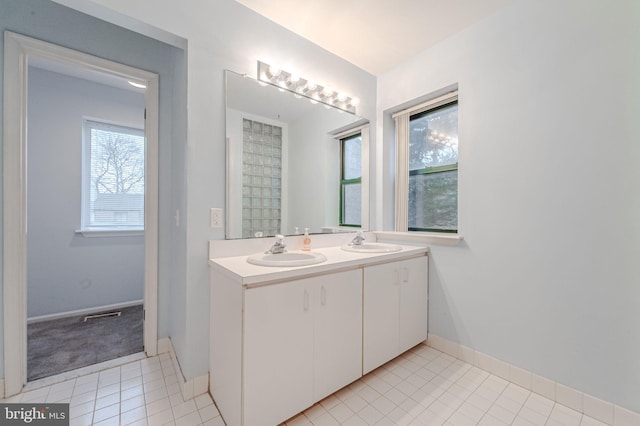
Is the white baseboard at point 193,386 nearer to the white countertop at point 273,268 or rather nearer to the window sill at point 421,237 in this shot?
the white countertop at point 273,268

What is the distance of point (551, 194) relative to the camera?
152 centimetres

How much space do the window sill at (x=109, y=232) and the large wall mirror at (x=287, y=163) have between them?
2.17m

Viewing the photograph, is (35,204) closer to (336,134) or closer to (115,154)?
(115,154)

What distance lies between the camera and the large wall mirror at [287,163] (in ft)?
5.55

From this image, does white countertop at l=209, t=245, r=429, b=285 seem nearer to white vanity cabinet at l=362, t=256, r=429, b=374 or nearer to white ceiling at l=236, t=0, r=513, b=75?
white vanity cabinet at l=362, t=256, r=429, b=374

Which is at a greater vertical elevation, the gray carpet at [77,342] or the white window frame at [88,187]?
the white window frame at [88,187]

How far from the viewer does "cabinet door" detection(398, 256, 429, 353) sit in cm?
189

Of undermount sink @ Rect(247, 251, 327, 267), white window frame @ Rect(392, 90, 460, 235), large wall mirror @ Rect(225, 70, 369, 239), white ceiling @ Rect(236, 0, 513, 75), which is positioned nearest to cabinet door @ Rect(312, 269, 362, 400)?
undermount sink @ Rect(247, 251, 327, 267)

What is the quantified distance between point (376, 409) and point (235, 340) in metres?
0.89

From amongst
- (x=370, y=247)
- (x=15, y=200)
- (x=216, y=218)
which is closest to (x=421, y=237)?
(x=370, y=247)

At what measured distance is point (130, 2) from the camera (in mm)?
1336

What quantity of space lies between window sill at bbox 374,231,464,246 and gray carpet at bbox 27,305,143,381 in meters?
2.27

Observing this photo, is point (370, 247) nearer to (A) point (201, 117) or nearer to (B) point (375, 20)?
(A) point (201, 117)

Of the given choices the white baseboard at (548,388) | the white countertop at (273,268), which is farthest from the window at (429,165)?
the white baseboard at (548,388)
